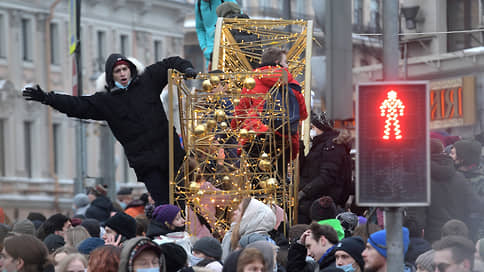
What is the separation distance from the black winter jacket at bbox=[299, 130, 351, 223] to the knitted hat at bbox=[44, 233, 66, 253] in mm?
2153

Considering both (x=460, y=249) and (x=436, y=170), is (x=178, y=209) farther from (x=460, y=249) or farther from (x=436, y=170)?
(x=460, y=249)

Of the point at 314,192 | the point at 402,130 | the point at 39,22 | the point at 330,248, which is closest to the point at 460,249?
the point at 330,248

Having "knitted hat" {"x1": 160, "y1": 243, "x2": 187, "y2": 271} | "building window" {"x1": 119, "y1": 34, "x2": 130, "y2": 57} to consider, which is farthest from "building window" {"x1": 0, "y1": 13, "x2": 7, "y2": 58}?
"knitted hat" {"x1": 160, "y1": 243, "x2": 187, "y2": 271}

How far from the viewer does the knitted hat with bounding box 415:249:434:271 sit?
27.3 feet

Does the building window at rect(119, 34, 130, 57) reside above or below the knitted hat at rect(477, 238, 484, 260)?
above

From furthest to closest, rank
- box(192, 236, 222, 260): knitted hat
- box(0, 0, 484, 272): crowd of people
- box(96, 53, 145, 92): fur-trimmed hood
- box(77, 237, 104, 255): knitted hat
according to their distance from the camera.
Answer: box(96, 53, 145, 92): fur-trimmed hood → box(77, 237, 104, 255): knitted hat → box(192, 236, 222, 260): knitted hat → box(0, 0, 484, 272): crowd of people

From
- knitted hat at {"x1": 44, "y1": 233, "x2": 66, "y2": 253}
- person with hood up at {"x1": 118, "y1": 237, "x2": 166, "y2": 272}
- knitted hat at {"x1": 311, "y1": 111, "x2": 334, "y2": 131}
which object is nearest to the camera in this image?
person with hood up at {"x1": 118, "y1": 237, "x2": 166, "y2": 272}

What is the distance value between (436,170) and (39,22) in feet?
136

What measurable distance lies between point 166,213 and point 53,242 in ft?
5.80

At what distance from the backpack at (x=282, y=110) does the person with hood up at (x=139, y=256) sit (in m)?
3.05

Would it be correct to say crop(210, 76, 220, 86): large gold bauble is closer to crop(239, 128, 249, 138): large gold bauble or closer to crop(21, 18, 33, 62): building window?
crop(239, 128, 249, 138): large gold bauble

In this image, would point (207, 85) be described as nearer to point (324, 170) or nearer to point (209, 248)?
point (209, 248)

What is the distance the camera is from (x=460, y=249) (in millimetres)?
8164

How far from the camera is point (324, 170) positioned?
11828mm
